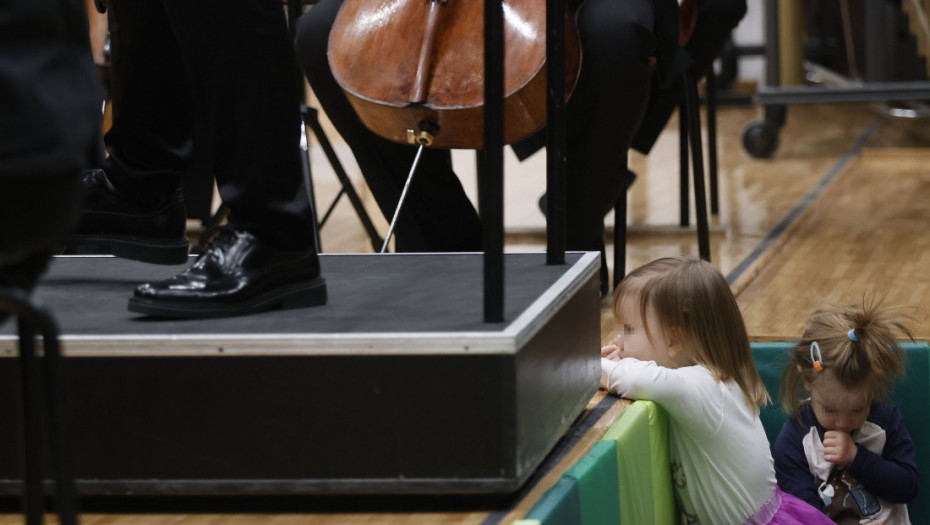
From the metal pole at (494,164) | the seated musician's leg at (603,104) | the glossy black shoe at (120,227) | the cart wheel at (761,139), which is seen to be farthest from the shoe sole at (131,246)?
the cart wheel at (761,139)

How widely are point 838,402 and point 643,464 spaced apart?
0.48 meters

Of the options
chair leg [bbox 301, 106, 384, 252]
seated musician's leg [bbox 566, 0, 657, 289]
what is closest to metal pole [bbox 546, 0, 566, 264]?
seated musician's leg [bbox 566, 0, 657, 289]

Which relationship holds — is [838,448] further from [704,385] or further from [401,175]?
[401,175]

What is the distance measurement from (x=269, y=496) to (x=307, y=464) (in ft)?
0.33

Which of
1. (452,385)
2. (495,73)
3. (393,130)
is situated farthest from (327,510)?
(393,130)

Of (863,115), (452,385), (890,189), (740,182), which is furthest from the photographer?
(863,115)

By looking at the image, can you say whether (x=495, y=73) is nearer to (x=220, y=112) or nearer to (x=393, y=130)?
(x=220, y=112)

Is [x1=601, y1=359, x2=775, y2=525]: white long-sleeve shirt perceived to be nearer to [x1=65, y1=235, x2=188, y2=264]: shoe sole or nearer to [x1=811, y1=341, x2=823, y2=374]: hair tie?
[x1=811, y1=341, x2=823, y2=374]: hair tie

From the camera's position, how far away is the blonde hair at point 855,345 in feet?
5.69

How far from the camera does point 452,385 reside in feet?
3.47

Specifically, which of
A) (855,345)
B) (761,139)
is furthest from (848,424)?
(761,139)

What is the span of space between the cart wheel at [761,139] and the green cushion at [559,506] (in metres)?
3.22

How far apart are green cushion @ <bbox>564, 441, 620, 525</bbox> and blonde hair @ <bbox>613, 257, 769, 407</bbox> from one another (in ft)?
1.08

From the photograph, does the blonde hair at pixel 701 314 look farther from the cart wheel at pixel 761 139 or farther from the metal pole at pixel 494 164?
the cart wheel at pixel 761 139
